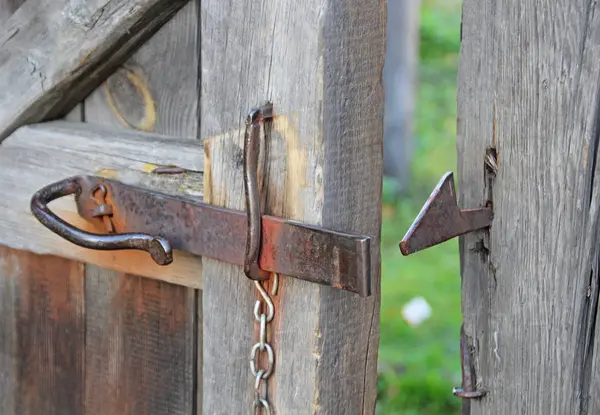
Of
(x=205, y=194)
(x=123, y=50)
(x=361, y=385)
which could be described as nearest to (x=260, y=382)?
(x=361, y=385)

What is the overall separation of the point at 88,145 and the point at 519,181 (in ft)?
2.09

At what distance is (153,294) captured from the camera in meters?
1.51

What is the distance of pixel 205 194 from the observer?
1347mm

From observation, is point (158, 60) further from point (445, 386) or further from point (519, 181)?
point (445, 386)

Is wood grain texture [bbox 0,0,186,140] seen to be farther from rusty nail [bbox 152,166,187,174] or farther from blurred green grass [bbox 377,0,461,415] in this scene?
blurred green grass [bbox 377,0,461,415]

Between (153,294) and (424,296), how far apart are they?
303 cm

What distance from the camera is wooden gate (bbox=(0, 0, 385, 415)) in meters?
1.22

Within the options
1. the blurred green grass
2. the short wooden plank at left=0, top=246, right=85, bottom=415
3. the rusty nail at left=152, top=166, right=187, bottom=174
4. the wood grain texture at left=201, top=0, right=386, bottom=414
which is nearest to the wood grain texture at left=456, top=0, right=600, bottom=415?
the wood grain texture at left=201, top=0, right=386, bottom=414

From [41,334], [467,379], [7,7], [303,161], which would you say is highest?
[7,7]

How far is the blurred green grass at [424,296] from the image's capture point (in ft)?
11.5

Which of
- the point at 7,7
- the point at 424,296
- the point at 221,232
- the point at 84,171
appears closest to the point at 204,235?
the point at 221,232

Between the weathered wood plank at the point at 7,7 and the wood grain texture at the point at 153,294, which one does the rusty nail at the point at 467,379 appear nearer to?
the wood grain texture at the point at 153,294

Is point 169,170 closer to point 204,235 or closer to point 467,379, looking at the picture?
point 204,235

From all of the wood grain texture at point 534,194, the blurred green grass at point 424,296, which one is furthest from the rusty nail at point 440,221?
the blurred green grass at point 424,296
